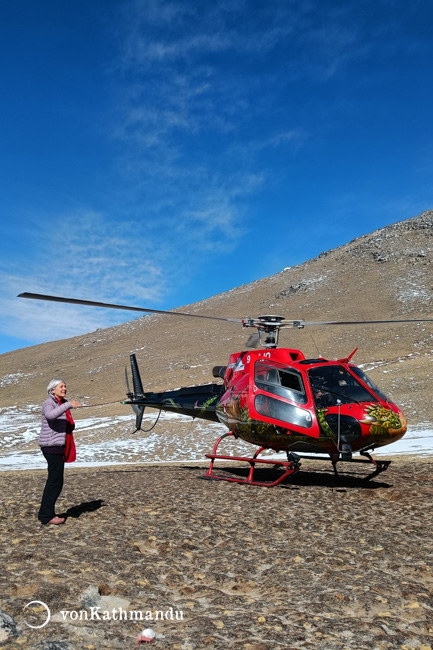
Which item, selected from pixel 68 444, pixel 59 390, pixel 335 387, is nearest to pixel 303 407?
pixel 335 387

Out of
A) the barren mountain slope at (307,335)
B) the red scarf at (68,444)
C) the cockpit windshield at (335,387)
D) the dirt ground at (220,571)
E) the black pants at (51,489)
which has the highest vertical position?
the barren mountain slope at (307,335)

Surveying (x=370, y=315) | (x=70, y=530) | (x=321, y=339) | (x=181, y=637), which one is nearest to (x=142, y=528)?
(x=70, y=530)

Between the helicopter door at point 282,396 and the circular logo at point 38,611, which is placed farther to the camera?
the helicopter door at point 282,396

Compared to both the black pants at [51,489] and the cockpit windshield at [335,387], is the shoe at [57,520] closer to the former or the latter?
the black pants at [51,489]

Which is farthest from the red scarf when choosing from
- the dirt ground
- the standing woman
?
the dirt ground

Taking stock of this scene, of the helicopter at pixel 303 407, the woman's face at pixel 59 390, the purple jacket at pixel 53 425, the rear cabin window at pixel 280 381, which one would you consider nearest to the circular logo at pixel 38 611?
the purple jacket at pixel 53 425

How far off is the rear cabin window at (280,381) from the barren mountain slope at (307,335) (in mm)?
19603

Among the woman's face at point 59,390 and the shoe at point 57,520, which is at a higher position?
the woman's face at point 59,390

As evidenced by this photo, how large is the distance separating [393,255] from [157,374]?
64.6 meters

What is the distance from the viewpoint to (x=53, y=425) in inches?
287

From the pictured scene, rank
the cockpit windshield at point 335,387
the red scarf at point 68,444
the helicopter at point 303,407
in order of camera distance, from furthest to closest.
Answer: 1. the cockpit windshield at point 335,387
2. the helicopter at point 303,407
3. the red scarf at point 68,444

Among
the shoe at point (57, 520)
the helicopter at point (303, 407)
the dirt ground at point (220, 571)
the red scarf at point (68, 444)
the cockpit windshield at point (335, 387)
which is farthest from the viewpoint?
the cockpit windshield at point (335, 387)

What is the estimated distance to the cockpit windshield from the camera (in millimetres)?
10117

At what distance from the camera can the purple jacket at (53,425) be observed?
23.6ft
